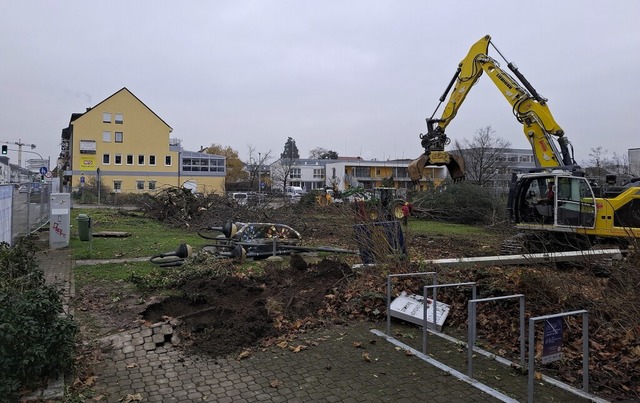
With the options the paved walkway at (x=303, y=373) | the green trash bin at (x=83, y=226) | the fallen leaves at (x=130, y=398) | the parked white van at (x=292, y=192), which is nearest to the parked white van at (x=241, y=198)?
the parked white van at (x=292, y=192)

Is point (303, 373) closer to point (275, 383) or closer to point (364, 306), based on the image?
point (275, 383)

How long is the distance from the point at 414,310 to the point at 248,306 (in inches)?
98.5

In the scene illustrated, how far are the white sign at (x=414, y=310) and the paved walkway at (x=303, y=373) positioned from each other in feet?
0.93

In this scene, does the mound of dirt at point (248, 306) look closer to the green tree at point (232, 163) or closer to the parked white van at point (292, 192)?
the parked white van at point (292, 192)

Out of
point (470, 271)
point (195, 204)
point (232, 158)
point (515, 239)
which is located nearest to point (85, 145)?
point (232, 158)

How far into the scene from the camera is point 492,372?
18.0 ft

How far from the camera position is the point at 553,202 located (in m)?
13.9

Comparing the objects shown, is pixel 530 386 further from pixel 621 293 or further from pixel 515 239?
pixel 515 239

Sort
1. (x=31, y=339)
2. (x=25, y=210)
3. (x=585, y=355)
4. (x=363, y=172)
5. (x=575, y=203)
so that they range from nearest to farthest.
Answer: (x=31, y=339)
(x=585, y=355)
(x=575, y=203)
(x=25, y=210)
(x=363, y=172)

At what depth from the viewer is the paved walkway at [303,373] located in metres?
4.88

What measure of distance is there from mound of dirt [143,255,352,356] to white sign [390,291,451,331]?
1.17 m

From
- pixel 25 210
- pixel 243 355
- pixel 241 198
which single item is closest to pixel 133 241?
pixel 25 210

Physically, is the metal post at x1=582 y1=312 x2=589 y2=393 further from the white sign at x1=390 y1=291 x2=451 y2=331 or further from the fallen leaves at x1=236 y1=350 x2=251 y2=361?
the fallen leaves at x1=236 y1=350 x2=251 y2=361

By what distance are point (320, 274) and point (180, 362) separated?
4295mm
